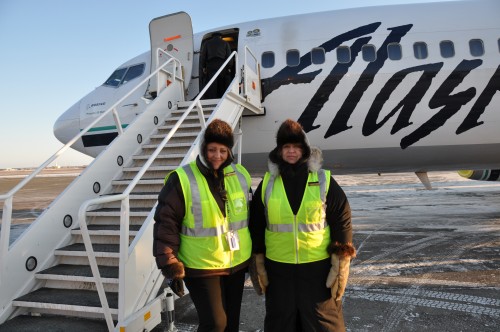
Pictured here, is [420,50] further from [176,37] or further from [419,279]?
[176,37]

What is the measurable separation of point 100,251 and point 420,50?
7.15 meters

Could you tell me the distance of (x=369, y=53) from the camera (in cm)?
696

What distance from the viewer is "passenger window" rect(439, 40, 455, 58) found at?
6.92 meters

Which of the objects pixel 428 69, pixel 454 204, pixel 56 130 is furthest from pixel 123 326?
pixel 454 204

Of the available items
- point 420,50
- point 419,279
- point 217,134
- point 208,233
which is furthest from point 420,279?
point 420,50

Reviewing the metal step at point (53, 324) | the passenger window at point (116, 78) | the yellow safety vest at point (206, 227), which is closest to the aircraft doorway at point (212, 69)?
the passenger window at point (116, 78)

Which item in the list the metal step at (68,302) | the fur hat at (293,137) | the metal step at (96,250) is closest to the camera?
the fur hat at (293,137)

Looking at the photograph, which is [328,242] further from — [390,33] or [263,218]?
[390,33]

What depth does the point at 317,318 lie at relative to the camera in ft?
7.71

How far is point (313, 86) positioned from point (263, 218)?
490 cm

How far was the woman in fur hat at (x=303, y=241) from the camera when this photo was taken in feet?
7.79

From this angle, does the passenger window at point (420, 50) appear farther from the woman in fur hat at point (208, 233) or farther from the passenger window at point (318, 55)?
the woman in fur hat at point (208, 233)

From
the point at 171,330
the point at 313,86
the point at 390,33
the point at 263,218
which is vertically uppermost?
the point at 390,33

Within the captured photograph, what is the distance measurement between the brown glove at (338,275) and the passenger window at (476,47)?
689 centimetres
